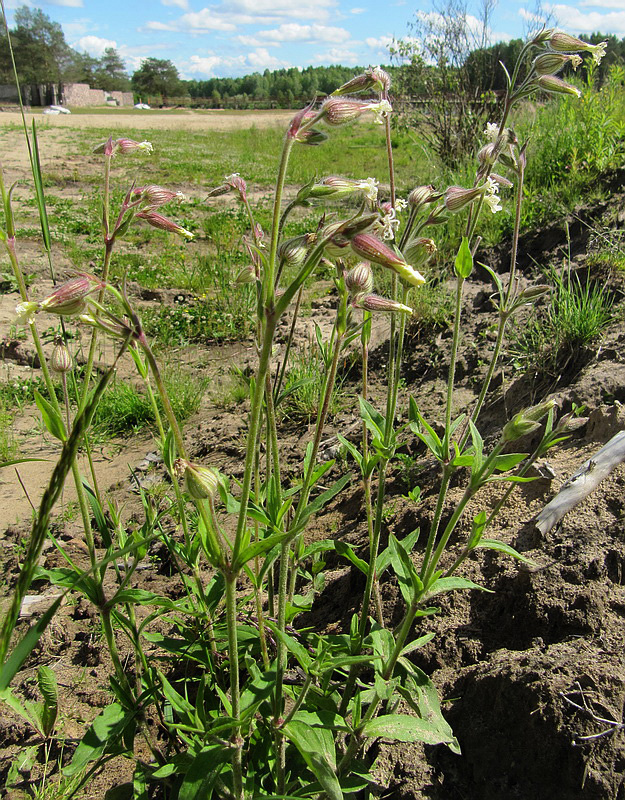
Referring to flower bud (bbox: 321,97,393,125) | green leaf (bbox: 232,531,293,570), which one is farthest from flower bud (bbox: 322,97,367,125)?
green leaf (bbox: 232,531,293,570)

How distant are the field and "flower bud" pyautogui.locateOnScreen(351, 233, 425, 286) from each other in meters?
0.58

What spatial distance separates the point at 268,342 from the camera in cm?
102

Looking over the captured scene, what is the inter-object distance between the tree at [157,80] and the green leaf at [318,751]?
91034mm

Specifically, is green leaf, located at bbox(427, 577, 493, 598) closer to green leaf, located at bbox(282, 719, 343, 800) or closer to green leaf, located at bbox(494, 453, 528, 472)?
green leaf, located at bbox(494, 453, 528, 472)

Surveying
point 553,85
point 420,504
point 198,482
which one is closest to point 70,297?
point 198,482

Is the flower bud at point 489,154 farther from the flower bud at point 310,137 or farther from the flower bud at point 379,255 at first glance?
the flower bud at point 379,255

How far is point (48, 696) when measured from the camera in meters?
1.78

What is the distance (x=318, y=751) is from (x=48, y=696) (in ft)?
2.99

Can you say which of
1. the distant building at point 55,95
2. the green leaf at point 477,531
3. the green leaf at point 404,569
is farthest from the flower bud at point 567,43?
the distant building at point 55,95

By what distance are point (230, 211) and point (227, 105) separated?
69694mm

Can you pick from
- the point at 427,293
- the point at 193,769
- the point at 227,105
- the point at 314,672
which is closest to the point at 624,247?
the point at 427,293

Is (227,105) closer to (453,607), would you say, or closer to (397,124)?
(397,124)

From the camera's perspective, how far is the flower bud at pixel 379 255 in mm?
1117

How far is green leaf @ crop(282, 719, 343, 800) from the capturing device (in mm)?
1347
